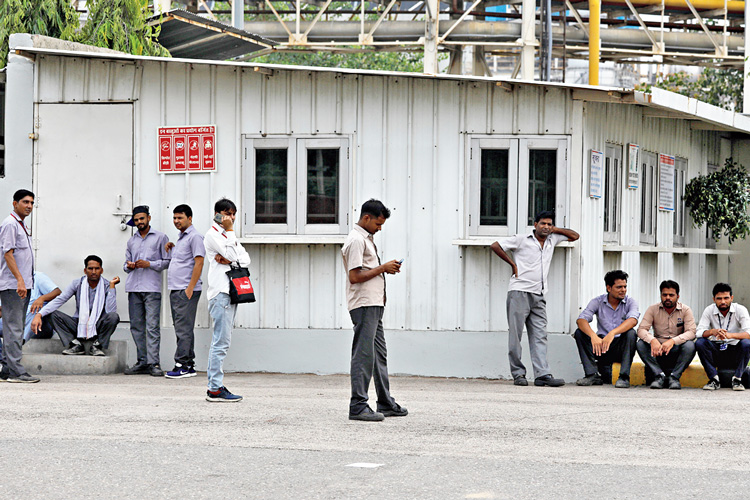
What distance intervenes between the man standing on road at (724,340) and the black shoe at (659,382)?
0.40 m

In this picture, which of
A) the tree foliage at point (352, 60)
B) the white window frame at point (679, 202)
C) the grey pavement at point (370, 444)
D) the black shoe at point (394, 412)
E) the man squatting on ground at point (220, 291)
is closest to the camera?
the grey pavement at point (370, 444)

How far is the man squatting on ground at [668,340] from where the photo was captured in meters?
11.2

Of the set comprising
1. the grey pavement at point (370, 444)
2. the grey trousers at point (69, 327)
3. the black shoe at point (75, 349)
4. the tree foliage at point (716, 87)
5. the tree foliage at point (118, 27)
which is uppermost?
the tree foliage at point (716, 87)

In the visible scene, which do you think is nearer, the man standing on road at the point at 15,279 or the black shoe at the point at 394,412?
the black shoe at the point at 394,412

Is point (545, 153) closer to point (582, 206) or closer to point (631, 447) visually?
point (582, 206)

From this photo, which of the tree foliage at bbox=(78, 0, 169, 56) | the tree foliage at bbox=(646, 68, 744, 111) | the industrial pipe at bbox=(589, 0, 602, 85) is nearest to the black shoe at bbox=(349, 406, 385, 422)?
the tree foliage at bbox=(78, 0, 169, 56)

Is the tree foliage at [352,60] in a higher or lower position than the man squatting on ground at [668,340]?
higher

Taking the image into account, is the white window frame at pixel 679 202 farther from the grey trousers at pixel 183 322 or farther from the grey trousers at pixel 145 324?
the grey trousers at pixel 145 324

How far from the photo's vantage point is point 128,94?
1262 centimetres

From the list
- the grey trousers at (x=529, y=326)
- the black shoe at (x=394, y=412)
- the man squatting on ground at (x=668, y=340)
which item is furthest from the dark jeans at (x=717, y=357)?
the black shoe at (x=394, y=412)

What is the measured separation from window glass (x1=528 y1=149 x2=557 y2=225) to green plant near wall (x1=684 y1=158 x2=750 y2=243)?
357 cm

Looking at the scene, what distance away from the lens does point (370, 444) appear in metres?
7.50

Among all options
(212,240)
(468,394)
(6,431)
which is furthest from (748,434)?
(6,431)

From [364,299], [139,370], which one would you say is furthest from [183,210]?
[364,299]
